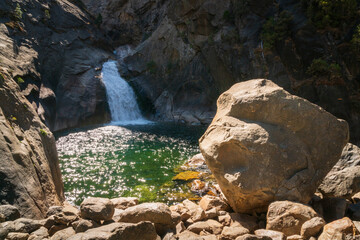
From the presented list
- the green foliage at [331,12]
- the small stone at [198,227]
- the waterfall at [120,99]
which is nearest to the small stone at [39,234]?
the small stone at [198,227]

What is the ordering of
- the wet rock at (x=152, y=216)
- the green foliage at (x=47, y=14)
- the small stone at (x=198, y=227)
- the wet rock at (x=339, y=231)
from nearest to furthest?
the wet rock at (x=339, y=231) < the wet rock at (x=152, y=216) < the small stone at (x=198, y=227) < the green foliage at (x=47, y=14)

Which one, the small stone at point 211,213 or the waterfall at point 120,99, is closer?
the small stone at point 211,213

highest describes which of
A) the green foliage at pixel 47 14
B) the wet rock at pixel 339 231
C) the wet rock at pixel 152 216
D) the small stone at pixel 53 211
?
the green foliage at pixel 47 14

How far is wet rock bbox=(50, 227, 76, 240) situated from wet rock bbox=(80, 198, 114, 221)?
43 cm

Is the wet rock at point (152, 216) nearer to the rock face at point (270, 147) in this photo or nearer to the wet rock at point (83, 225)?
the wet rock at point (83, 225)

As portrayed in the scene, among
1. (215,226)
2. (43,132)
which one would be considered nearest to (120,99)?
(43,132)

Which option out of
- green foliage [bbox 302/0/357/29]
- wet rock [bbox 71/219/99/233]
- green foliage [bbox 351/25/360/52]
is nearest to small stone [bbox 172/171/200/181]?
wet rock [bbox 71/219/99/233]

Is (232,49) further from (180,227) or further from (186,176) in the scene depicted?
(180,227)

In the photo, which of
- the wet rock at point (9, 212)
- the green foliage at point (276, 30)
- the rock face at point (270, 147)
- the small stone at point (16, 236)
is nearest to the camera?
the small stone at point (16, 236)

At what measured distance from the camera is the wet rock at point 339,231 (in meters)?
4.44

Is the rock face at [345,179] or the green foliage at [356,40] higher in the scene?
the green foliage at [356,40]

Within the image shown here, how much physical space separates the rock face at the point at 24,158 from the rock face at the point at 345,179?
8.25 meters

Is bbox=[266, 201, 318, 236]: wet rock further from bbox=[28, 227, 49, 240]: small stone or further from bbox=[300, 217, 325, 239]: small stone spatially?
bbox=[28, 227, 49, 240]: small stone

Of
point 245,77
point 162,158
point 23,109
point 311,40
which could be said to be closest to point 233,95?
point 23,109
